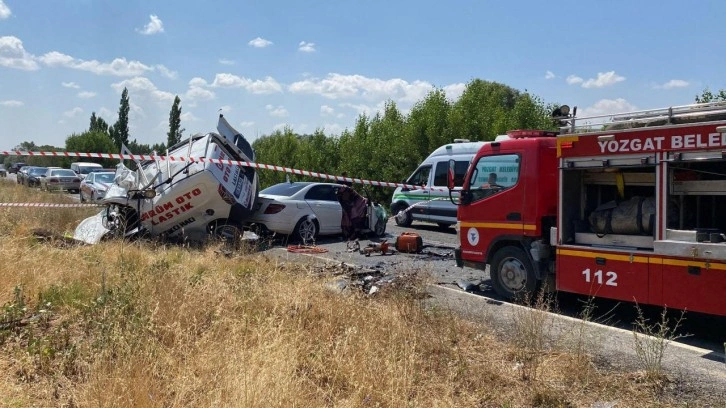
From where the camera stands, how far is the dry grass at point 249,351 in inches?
156

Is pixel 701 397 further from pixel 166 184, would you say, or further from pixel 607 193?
pixel 166 184

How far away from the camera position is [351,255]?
39.5ft

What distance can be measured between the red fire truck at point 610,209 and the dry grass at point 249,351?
1.85m

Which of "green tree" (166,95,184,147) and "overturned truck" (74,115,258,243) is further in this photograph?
"green tree" (166,95,184,147)

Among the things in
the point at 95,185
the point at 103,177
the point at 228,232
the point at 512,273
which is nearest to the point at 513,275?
the point at 512,273

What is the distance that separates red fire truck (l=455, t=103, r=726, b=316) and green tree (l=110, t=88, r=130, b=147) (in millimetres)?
69432

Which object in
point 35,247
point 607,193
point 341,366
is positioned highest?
point 607,193

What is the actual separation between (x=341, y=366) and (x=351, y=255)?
744 cm

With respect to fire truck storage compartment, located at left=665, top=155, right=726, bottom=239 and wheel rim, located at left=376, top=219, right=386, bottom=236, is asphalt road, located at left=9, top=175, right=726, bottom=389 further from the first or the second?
fire truck storage compartment, located at left=665, top=155, right=726, bottom=239

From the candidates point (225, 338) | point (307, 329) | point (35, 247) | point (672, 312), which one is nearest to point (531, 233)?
point (672, 312)

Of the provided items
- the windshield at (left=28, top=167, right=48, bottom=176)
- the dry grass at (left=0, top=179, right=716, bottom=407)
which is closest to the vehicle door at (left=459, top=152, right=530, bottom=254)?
the dry grass at (left=0, top=179, right=716, bottom=407)

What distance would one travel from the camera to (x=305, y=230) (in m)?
13.7

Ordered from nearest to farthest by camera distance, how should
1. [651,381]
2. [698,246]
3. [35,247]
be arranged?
[651,381] < [698,246] < [35,247]

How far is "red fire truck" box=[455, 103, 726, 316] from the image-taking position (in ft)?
20.4
